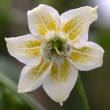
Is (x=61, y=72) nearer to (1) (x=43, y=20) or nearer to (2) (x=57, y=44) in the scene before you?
(2) (x=57, y=44)

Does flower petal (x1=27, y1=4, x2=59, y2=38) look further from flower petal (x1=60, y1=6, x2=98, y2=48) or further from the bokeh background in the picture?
the bokeh background

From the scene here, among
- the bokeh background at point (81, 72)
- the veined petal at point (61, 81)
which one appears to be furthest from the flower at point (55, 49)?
the bokeh background at point (81, 72)

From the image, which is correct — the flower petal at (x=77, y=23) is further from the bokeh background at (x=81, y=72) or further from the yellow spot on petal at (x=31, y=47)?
the bokeh background at (x=81, y=72)

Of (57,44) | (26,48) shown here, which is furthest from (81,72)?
(26,48)

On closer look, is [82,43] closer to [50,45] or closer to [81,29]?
[81,29]

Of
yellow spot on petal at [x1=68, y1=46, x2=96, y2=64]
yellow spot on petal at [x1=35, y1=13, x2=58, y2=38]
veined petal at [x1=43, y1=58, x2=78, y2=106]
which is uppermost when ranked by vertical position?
yellow spot on petal at [x1=35, y1=13, x2=58, y2=38]

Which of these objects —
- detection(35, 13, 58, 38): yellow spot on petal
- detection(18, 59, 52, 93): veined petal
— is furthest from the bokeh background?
detection(35, 13, 58, 38): yellow spot on petal
